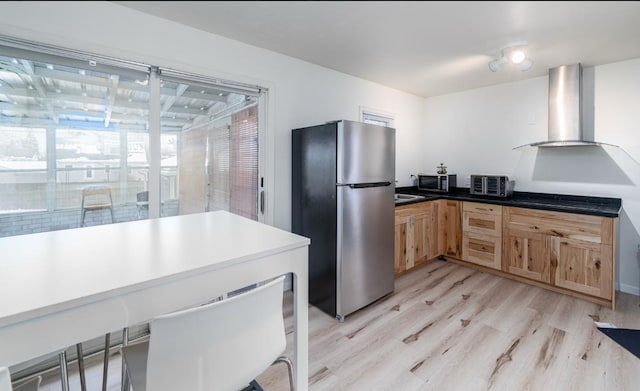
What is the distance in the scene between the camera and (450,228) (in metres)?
3.45

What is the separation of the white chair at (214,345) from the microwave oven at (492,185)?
3012mm

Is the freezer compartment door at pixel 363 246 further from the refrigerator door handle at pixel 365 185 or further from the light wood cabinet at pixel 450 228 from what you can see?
the light wood cabinet at pixel 450 228

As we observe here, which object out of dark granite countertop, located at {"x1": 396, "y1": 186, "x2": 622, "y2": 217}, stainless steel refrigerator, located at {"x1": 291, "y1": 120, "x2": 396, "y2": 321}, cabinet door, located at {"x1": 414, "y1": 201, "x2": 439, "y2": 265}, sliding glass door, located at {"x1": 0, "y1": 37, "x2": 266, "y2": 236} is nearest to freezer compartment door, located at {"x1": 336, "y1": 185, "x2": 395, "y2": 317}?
stainless steel refrigerator, located at {"x1": 291, "y1": 120, "x2": 396, "y2": 321}

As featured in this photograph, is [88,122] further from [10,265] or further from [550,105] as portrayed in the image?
[550,105]

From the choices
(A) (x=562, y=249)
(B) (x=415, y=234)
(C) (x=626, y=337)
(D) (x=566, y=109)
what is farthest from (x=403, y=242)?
(D) (x=566, y=109)

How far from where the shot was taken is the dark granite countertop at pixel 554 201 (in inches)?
97.6

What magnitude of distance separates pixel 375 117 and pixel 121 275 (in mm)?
3144

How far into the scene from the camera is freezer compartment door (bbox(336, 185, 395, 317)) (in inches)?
90.1

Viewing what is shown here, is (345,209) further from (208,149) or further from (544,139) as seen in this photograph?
(544,139)

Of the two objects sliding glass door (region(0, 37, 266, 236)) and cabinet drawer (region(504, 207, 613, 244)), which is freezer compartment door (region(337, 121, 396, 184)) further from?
cabinet drawer (region(504, 207, 613, 244))

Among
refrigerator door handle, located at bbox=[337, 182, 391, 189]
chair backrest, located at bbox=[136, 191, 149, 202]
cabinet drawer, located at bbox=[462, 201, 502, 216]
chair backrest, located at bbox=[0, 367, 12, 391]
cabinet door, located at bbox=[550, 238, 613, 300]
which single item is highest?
refrigerator door handle, located at bbox=[337, 182, 391, 189]

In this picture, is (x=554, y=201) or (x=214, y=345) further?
(x=554, y=201)

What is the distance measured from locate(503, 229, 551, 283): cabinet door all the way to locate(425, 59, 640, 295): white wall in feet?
2.27

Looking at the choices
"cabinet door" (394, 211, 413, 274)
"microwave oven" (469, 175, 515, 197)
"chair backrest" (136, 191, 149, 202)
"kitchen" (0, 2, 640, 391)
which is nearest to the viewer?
"chair backrest" (136, 191, 149, 202)
